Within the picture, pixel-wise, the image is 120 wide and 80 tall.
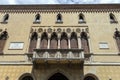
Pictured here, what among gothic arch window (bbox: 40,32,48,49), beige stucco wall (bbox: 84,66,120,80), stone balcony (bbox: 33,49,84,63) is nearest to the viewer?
stone balcony (bbox: 33,49,84,63)

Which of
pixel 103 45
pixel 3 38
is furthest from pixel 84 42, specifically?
pixel 3 38

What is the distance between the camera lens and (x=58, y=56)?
14922 millimetres

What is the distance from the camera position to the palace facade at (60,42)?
49.4 ft

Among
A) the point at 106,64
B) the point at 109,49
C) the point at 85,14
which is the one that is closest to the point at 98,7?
the point at 85,14

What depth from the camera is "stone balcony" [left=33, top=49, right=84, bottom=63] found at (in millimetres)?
14750

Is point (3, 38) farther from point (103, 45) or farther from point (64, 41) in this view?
point (103, 45)

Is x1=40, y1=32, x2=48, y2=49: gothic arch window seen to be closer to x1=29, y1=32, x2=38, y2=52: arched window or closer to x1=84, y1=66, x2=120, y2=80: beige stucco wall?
x1=29, y1=32, x2=38, y2=52: arched window

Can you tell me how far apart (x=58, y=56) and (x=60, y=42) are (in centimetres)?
251

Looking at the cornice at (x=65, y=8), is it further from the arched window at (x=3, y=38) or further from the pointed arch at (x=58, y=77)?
the pointed arch at (x=58, y=77)

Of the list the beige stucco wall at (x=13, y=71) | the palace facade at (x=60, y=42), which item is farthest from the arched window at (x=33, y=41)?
the beige stucco wall at (x=13, y=71)

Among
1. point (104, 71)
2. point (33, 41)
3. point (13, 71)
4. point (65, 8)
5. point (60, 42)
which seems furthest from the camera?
point (65, 8)

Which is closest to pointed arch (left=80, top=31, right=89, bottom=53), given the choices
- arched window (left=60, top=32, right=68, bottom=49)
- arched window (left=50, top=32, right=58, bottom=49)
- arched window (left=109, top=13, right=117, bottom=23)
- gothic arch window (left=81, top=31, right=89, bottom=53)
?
gothic arch window (left=81, top=31, right=89, bottom=53)

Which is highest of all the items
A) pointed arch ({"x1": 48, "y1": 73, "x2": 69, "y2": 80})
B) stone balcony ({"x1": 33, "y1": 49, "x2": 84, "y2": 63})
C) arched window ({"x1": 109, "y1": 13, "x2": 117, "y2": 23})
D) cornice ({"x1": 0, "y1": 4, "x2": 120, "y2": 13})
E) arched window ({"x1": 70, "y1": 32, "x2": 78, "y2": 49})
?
cornice ({"x1": 0, "y1": 4, "x2": 120, "y2": 13})

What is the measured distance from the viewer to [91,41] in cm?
1717
